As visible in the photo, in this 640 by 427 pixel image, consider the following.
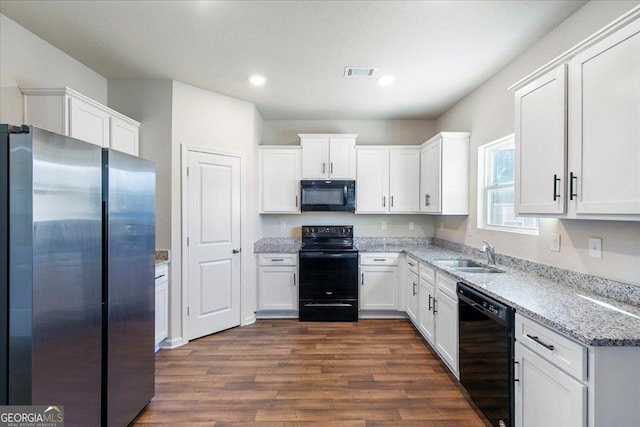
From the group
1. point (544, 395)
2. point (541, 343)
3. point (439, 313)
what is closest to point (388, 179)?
point (439, 313)

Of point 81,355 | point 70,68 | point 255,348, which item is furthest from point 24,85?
point 255,348

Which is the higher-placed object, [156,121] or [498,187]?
[156,121]

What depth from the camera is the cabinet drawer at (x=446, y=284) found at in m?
2.26

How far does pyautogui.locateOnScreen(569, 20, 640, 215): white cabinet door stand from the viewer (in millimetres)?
1238

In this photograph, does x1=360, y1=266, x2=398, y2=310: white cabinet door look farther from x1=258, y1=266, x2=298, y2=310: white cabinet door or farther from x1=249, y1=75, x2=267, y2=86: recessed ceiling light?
x1=249, y1=75, x2=267, y2=86: recessed ceiling light

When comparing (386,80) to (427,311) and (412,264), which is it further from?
(427,311)

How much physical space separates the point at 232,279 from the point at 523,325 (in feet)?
9.20

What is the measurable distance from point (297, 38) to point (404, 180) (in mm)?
2371

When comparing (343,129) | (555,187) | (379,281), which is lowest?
(379,281)

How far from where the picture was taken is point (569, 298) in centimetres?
160

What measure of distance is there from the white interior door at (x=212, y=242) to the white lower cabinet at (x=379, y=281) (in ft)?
5.09

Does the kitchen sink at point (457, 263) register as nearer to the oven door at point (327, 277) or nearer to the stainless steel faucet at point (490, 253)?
the stainless steel faucet at point (490, 253)
